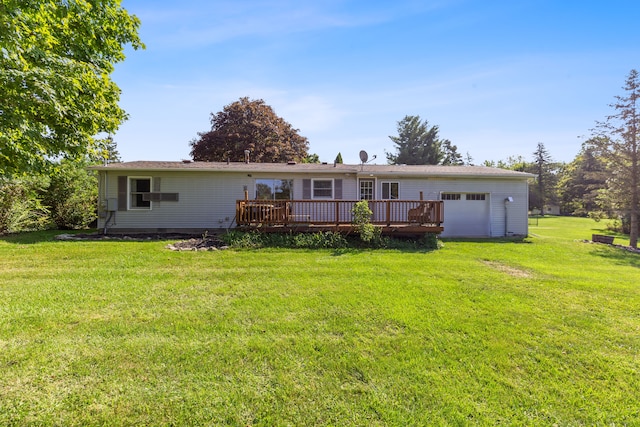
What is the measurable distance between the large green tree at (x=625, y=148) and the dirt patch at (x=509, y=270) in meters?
12.0

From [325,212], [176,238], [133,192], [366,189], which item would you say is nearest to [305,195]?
[325,212]

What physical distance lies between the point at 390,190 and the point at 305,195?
11.5 ft

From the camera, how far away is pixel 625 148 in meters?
14.3

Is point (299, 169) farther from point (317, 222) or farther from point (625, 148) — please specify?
point (625, 148)

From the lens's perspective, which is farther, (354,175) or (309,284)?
(354,175)

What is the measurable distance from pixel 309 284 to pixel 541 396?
3383 millimetres

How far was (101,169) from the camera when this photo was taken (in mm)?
10625

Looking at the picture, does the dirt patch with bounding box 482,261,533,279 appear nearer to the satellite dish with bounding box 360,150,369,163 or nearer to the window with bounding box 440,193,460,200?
the window with bounding box 440,193,460,200

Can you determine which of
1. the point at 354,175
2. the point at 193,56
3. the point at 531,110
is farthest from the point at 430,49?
the point at 193,56

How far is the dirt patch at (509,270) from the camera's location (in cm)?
609

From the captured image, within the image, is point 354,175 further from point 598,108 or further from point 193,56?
point 598,108

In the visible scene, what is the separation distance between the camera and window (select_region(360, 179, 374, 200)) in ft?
39.4

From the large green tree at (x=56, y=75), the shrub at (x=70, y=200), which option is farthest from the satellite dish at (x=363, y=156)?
the shrub at (x=70, y=200)

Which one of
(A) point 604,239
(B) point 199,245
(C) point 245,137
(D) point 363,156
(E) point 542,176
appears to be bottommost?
(A) point 604,239
